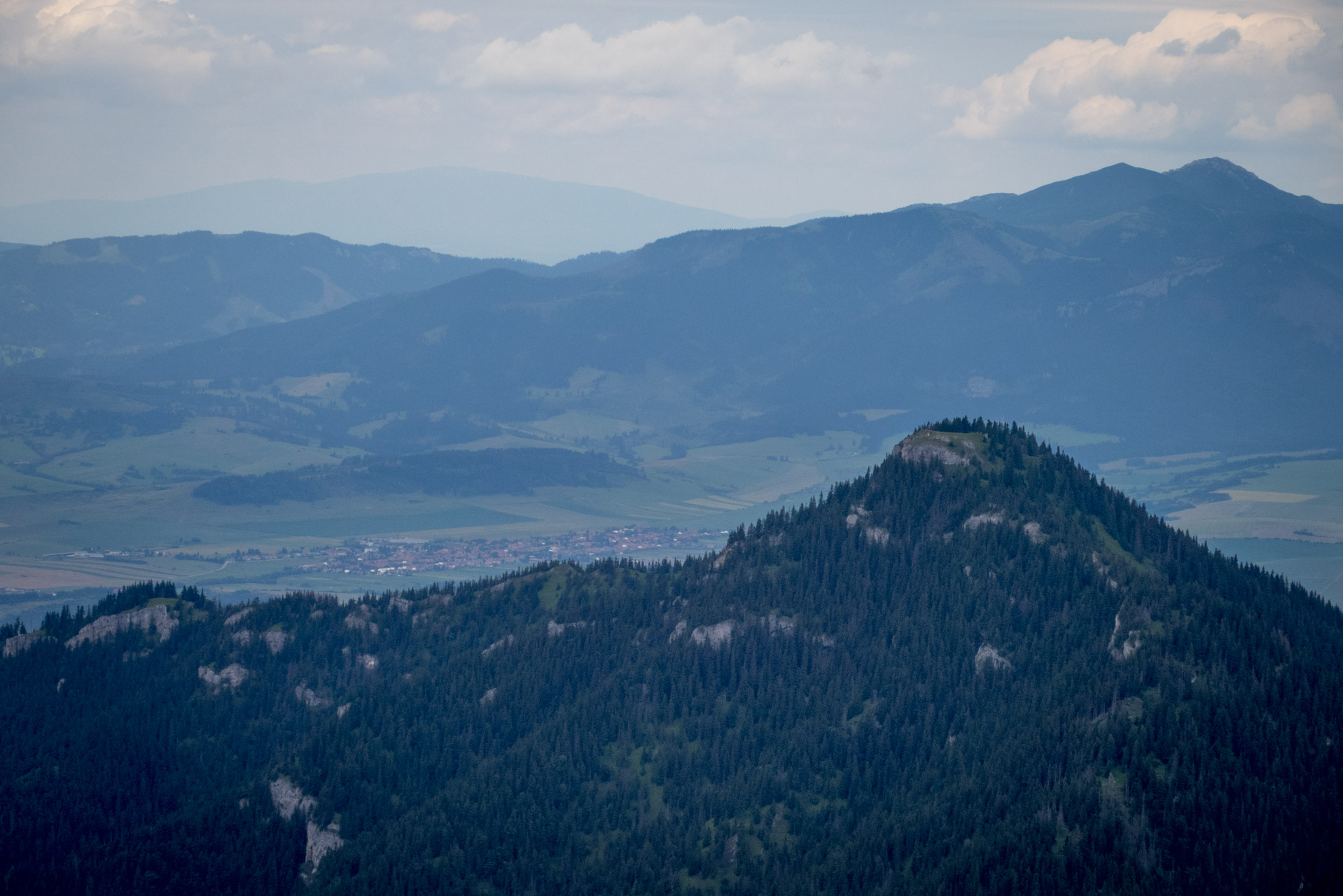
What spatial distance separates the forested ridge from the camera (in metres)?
139

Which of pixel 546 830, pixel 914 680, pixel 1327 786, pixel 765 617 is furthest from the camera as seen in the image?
pixel 765 617

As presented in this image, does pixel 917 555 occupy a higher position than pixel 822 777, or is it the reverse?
pixel 917 555

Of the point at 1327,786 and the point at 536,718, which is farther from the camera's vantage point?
the point at 536,718

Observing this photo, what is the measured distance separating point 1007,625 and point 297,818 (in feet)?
277

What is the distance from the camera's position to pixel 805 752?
170 meters

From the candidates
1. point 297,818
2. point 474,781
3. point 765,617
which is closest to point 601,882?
point 474,781

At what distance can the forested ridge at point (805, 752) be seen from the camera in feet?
456

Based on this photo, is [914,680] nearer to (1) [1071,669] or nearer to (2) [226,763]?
(1) [1071,669]

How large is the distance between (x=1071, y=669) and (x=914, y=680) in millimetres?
19620

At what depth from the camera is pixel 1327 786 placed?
138 metres

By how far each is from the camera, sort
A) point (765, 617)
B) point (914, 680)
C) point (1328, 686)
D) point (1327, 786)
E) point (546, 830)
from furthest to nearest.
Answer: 1. point (765, 617)
2. point (914, 680)
3. point (546, 830)
4. point (1328, 686)
5. point (1327, 786)

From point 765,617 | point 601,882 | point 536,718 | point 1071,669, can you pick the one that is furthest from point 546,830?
point 1071,669

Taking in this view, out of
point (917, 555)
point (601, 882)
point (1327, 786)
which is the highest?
point (917, 555)

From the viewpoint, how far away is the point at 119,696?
19562 centimetres
